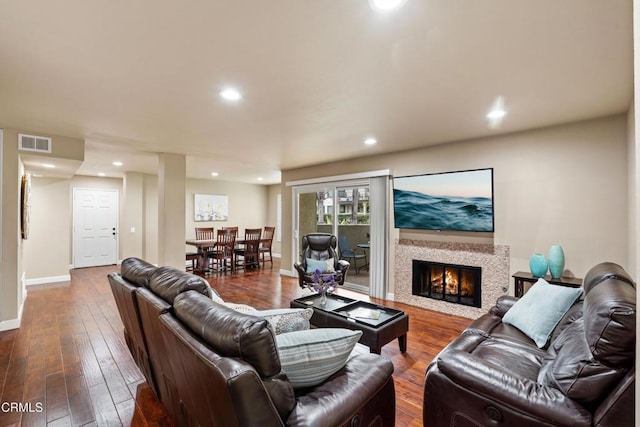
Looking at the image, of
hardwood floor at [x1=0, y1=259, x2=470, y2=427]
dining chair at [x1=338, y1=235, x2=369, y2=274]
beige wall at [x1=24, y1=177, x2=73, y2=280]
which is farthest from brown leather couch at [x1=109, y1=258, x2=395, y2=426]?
beige wall at [x1=24, y1=177, x2=73, y2=280]

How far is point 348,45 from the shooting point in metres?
1.86

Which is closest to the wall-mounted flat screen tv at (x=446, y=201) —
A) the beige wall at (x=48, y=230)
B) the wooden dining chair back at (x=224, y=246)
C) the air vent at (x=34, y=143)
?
the wooden dining chair back at (x=224, y=246)

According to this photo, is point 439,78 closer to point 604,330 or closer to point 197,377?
point 604,330

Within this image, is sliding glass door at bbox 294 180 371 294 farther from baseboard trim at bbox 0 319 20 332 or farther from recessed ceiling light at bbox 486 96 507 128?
baseboard trim at bbox 0 319 20 332

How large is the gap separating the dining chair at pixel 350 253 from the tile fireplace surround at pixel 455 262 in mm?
968

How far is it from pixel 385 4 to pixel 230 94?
62.5 inches

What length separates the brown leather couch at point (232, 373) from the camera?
3.30ft

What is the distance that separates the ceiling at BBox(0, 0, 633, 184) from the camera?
1.57 metres

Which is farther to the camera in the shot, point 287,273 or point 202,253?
point 202,253

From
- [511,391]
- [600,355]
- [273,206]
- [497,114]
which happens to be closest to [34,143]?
[511,391]

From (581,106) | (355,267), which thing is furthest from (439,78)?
(355,267)

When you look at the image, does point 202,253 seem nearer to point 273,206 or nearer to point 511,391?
point 273,206

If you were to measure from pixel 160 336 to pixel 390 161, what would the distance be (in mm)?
4183

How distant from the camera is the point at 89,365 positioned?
8.82 ft
